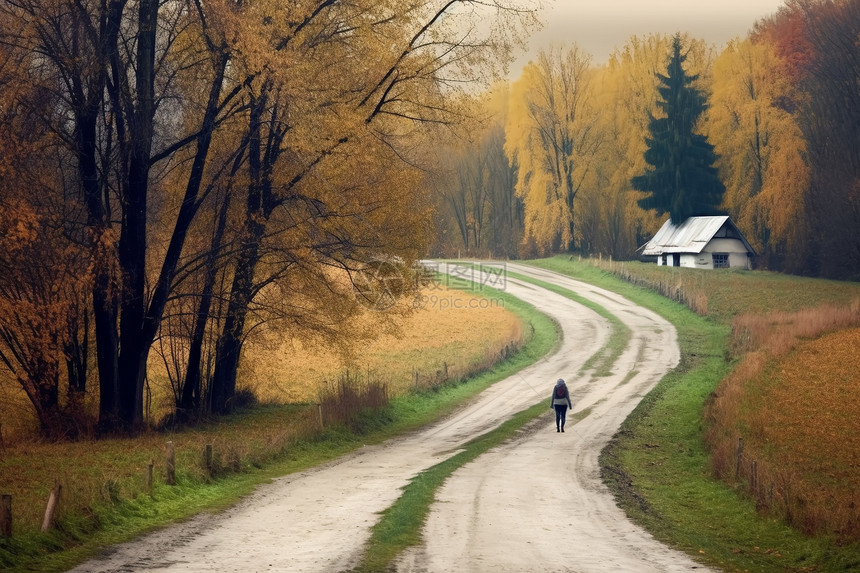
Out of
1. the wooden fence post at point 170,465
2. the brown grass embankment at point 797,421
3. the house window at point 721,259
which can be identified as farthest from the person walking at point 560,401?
the house window at point 721,259

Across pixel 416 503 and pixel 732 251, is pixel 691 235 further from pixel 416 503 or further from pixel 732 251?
pixel 416 503

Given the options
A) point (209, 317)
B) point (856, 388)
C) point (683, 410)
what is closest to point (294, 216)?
point (209, 317)

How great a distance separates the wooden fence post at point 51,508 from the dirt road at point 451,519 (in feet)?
4.06

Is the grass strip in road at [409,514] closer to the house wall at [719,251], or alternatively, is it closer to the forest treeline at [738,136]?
the forest treeline at [738,136]

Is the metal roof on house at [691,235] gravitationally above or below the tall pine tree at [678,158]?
below

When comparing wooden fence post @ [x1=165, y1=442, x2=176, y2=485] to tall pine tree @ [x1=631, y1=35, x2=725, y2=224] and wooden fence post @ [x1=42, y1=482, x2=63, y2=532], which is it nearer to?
wooden fence post @ [x1=42, y1=482, x2=63, y2=532]

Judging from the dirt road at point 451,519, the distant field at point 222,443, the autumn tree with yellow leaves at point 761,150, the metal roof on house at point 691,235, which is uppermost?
the autumn tree with yellow leaves at point 761,150

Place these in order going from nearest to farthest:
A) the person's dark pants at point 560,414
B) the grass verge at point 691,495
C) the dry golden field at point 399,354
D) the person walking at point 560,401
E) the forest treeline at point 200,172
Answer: the grass verge at point 691,495, the forest treeline at point 200,172, the person walking at point 560,401, the person's dark pants at point 560,414, the dry golden field at point 399,354

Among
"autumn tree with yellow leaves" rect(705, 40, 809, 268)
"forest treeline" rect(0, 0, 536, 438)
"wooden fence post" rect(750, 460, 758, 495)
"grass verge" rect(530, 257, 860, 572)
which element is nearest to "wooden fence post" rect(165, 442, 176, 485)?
"forest treeline" rect(0, 0, 536, 438)

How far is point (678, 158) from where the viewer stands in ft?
252

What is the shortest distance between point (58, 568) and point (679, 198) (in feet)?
235

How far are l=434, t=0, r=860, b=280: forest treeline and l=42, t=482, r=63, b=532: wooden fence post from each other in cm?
5862

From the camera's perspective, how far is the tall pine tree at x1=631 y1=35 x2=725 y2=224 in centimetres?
7706

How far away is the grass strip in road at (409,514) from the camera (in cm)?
1364
